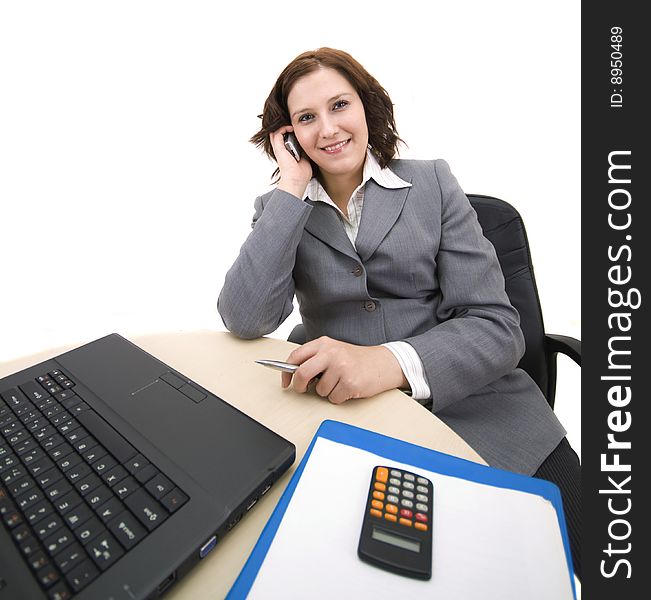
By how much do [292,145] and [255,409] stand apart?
2.18ft

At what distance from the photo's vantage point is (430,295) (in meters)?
0.93

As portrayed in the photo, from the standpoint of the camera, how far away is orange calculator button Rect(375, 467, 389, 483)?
1.35ft

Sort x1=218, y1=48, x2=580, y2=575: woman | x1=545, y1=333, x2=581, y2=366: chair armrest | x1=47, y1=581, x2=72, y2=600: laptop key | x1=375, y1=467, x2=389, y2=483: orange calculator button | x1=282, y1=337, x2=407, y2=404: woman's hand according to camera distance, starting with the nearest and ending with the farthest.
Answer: x1=47, y1=581, x2=72, y2=600: laptop key → x1=375, y1=467, x2=389, y2=483: orange calculator button → x1=282, y1=337, x2=407, y2=404: woman's hand → x1=218, y1=48, x2=580, y2=575: woman → x1=545, y1=333, x2=581, y2=366: chair armrest

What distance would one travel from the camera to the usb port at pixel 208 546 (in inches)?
13.5

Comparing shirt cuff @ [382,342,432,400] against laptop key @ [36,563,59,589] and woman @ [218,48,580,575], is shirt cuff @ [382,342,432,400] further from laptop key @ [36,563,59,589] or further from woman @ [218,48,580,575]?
laptop key @ [36,563,59,589]

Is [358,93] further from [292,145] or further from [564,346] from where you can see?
[564,346]

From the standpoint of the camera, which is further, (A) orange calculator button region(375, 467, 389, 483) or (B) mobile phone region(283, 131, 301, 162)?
(B) mobile phone region(283, 131, 301, 162)

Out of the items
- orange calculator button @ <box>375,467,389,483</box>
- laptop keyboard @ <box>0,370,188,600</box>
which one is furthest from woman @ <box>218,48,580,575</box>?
laptop keyboard @ <box>0,370,188,600</box>

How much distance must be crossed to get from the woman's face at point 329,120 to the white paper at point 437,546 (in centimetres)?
71

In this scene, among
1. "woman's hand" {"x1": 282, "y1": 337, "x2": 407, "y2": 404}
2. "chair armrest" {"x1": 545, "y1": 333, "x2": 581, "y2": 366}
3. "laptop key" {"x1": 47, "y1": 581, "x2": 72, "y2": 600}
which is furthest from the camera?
"chair armrest" {"x1": 545, "y1": 333, "x2": 581, "y2": 366}

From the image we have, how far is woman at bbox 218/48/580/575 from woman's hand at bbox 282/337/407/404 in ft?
0.15

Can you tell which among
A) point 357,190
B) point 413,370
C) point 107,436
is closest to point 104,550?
point 107,436

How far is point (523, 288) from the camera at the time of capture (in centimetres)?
95

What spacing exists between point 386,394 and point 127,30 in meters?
1.76
